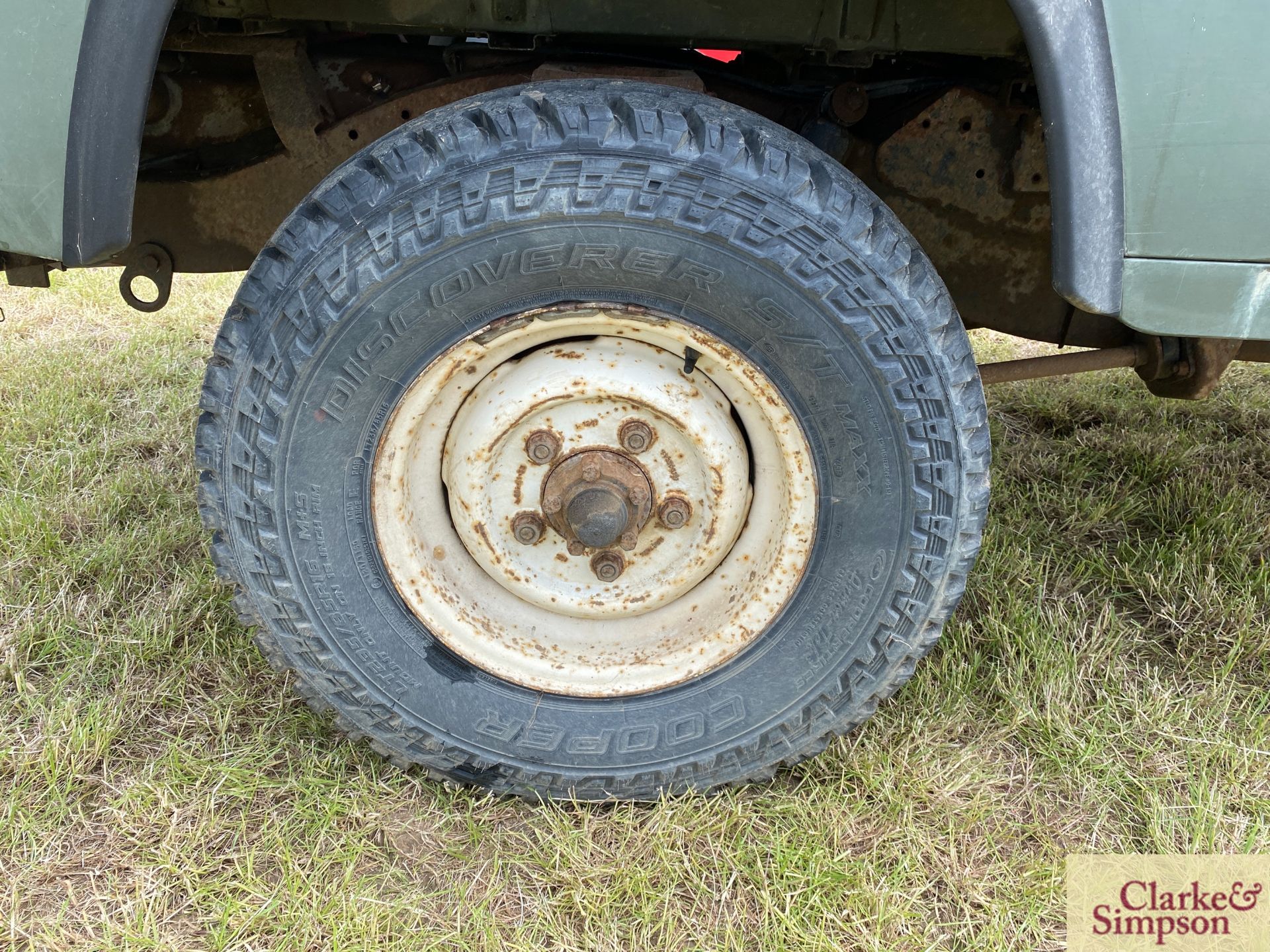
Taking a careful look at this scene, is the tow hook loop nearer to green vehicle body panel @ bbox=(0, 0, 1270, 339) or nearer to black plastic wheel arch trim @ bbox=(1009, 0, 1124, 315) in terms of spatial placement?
green vehicle body panel @ bbox=(0, 0, 1270, 339)

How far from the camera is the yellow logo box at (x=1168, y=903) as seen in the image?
4.82 ft

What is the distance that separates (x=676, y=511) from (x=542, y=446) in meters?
0.26

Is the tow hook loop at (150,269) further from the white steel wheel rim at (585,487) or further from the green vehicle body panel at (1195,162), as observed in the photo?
the green vehicle body panel at (1195,162)

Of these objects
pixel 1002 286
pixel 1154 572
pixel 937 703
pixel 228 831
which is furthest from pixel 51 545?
pixel 1154 572

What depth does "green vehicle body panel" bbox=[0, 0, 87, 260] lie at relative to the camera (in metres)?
1.18

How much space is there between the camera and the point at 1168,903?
154cm

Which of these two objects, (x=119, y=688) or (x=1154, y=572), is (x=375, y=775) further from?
(x=1154, y=572)

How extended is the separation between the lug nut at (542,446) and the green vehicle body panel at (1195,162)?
90 cm

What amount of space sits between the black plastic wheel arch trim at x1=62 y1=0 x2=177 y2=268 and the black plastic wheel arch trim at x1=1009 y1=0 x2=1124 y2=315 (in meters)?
1.16

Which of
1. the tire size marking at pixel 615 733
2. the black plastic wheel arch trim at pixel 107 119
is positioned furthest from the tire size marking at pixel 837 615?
the black plastic wheel arch trim at pixel 107 119

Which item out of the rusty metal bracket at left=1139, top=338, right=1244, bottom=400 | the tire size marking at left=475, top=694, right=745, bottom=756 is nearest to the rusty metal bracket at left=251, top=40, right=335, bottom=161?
the tire size marking at left=475, top=694, right=745, bottom=756

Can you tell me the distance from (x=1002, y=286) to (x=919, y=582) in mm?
968

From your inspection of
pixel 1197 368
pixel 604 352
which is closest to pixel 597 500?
pixel 604 352

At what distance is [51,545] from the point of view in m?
2.38
